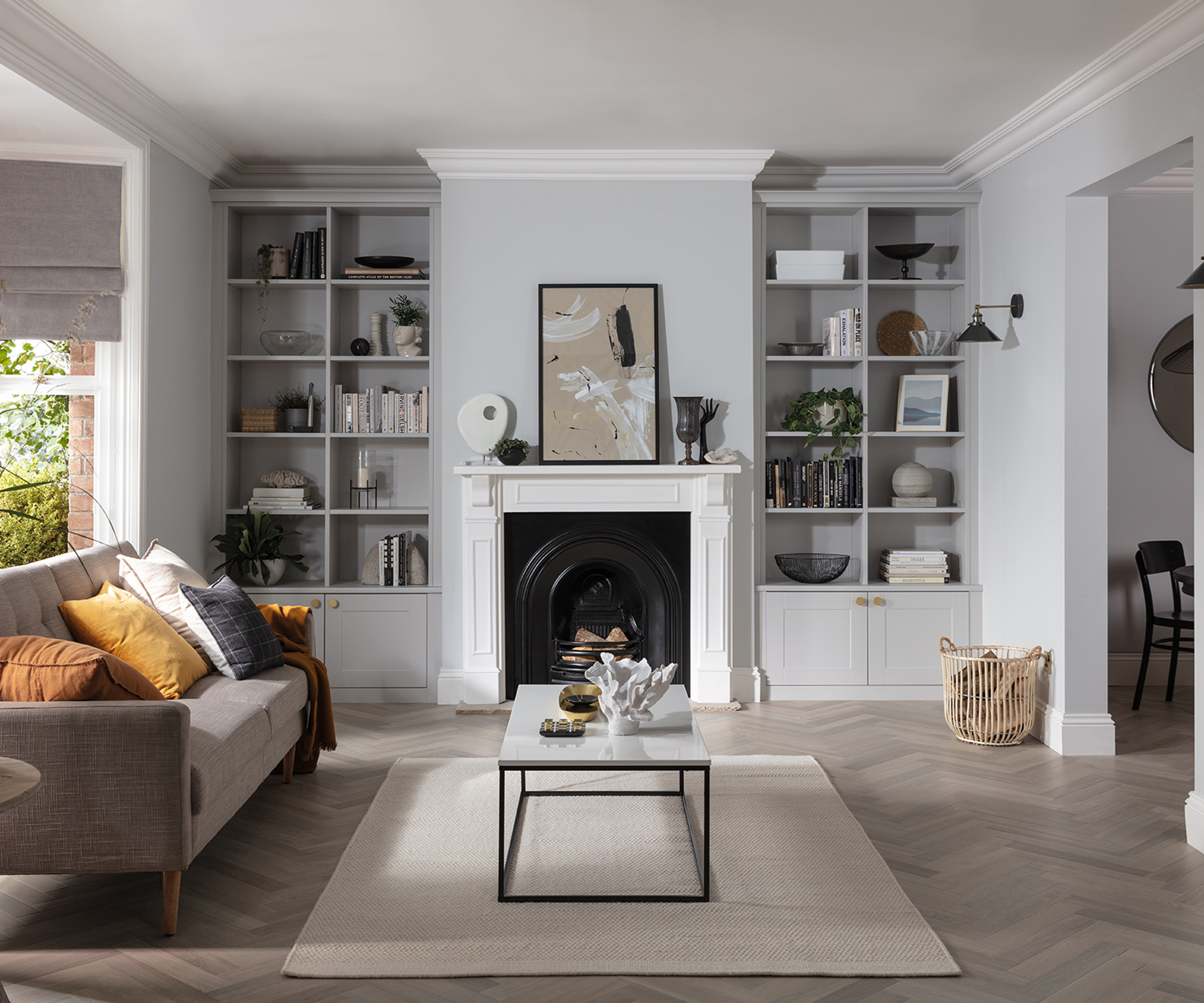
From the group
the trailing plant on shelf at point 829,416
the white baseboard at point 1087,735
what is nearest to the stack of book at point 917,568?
the trailing plant on shelf at point 829,416

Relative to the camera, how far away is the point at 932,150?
15.8 feet

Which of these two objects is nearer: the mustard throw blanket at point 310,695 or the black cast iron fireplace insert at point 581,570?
the mustard throw blanket at point 310,695

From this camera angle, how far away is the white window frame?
13.6ft

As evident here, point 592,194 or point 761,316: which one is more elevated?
point 592,194

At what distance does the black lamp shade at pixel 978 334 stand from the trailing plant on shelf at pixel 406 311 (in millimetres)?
2821

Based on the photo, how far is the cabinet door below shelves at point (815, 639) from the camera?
5.01 metres

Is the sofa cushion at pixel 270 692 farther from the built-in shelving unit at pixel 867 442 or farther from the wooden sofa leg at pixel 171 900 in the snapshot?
the built-in shelving unit at pixel 867 442

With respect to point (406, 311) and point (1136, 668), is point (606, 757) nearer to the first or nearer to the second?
point (406, 311)

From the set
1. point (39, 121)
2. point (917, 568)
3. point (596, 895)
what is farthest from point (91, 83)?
point (917, 568)

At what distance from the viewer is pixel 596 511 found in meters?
4.83

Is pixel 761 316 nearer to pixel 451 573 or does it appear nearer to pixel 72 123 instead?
pixel 451 573

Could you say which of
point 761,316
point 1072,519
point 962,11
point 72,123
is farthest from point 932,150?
point 72,123

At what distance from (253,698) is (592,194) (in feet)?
10.1

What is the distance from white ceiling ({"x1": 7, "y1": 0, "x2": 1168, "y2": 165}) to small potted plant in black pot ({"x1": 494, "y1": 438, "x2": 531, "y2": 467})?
1.51 metres
